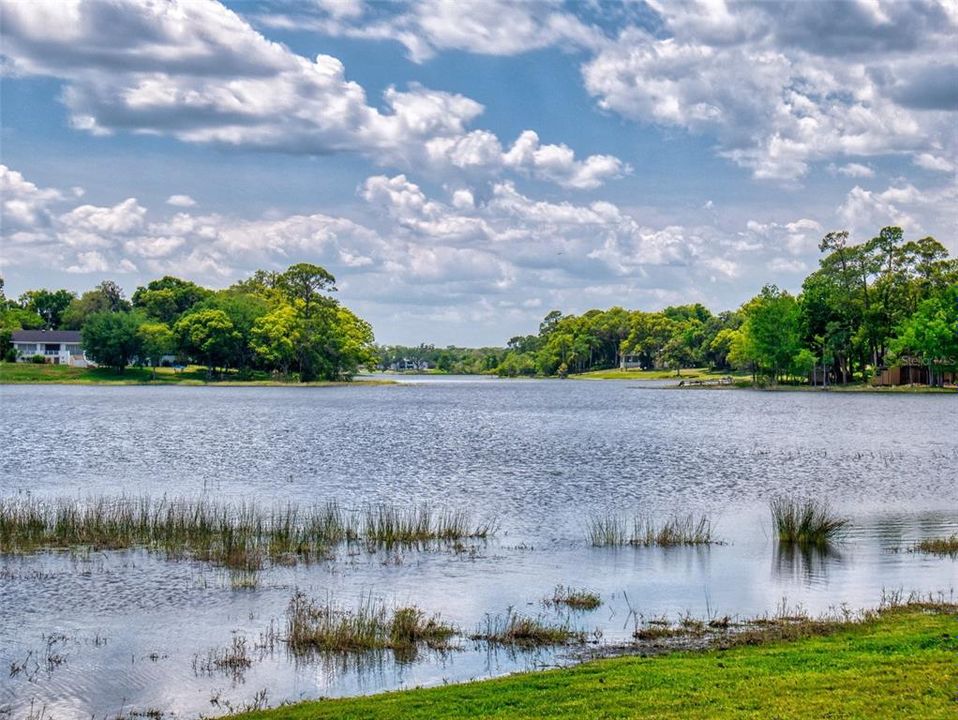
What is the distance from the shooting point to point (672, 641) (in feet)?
52.3

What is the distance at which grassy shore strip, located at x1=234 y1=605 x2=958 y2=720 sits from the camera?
10.8 m

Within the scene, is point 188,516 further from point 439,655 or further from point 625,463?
point 625,463

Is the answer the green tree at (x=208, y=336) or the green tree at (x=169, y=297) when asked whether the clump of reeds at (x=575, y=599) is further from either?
the green tree at (x=169, y=297)

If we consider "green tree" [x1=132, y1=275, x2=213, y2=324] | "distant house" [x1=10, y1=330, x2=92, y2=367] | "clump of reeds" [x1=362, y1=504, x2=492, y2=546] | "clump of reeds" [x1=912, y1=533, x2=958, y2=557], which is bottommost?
"clump of reeds" [x1=362, y1=504, x2=492, y2=546]

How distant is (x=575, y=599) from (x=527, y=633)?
2.83 m

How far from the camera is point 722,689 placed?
11820 mm

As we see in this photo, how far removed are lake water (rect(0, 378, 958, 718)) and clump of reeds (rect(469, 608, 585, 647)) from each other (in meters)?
0.52

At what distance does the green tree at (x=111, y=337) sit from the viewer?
154125 mm

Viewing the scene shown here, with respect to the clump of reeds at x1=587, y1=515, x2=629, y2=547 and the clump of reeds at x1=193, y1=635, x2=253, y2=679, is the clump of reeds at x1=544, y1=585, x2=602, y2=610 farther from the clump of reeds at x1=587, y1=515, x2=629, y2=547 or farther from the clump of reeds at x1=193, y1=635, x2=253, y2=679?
the clump of reeds at x1=193, y1=635, x2=253, y2=679

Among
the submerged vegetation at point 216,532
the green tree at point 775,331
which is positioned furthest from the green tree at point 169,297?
the submerged vegetation at point 216,532

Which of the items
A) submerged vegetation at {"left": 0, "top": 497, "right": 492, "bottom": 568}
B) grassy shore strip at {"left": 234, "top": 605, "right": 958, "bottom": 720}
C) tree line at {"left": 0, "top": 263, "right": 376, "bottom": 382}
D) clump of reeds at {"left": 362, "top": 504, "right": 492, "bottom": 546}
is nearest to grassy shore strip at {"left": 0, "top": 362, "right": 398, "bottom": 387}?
tree line at {"left": 0, "top": 263, "right": 376, "bottom": 382}

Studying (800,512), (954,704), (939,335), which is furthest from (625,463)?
(939,335)

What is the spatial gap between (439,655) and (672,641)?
402cm

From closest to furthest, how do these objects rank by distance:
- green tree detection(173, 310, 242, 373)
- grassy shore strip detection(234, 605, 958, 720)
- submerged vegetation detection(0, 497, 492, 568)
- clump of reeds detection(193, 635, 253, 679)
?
grassy shore strip detection(234, 605, 958, 720), clump of reeds detection(193, 635, 253, 679), submerged vegetation detection(0, 497, 492, 568), green tree detection(173, 310, 242, 373)
